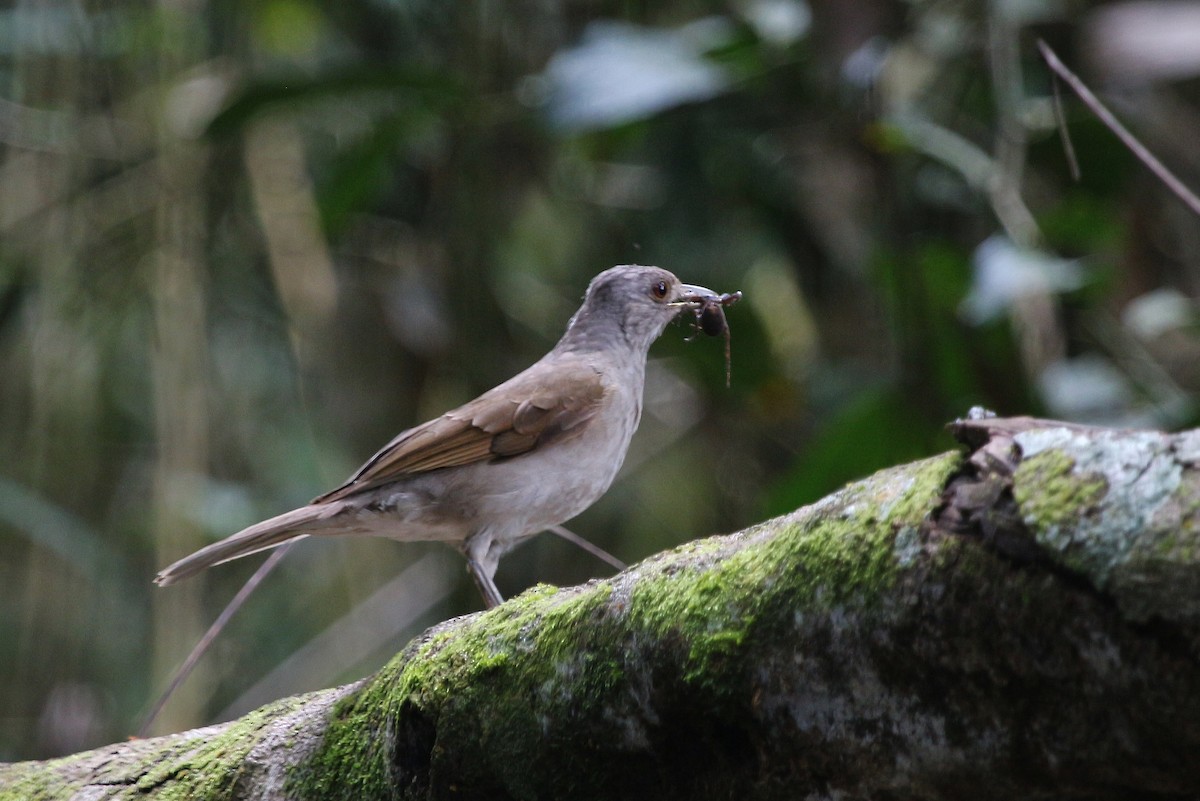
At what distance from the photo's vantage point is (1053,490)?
1.46m

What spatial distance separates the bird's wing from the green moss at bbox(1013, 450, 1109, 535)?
8.50 ft

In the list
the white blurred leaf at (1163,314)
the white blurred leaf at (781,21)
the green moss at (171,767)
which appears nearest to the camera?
the green moss at (171,767)

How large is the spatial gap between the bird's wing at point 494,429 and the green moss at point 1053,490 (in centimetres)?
259

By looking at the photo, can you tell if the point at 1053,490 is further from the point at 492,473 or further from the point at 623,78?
the point at 623,78

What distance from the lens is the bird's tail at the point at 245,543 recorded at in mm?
3480

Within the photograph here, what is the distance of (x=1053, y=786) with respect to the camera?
1.54 m

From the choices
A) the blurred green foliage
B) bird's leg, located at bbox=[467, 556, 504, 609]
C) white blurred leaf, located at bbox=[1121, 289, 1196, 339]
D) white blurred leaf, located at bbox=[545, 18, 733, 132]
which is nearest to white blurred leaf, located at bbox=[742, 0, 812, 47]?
the blurred green foliage

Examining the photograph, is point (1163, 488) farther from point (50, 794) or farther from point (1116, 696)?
point (50, 794)

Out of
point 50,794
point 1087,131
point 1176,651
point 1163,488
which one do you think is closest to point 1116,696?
point 1176,651

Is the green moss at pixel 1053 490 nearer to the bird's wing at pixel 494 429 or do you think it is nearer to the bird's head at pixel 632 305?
the bird's wing at pixel 494 429

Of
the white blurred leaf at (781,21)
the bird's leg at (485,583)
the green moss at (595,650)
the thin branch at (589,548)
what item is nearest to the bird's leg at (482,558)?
the bird's leg at (485,583)

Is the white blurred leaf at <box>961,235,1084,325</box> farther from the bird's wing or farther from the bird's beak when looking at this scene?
the bird's wing

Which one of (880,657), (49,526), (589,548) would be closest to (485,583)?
(589,548)

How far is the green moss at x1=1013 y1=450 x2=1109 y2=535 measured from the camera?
1.43 metres
